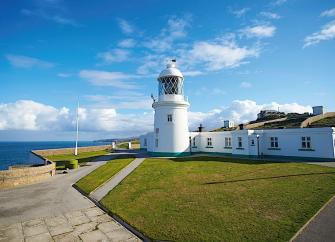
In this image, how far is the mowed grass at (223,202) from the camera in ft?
27.9

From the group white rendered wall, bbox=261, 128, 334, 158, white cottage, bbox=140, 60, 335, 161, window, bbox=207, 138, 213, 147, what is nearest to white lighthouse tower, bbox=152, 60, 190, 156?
white cottage, bbox=140, 60, 335, 161

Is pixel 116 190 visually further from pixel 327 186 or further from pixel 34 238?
pixel 327 186

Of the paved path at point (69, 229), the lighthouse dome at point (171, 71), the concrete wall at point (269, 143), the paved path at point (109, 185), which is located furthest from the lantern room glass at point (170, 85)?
the paved path at point (69, 229)

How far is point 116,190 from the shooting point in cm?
1488

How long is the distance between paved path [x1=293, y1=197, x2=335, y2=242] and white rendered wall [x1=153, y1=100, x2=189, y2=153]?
22.0 meters

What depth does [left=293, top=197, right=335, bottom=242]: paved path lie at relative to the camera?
7684mm

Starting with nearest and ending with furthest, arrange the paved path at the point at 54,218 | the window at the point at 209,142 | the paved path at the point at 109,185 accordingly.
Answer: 1. the paved path at the point at 54,218
2. the paved path at the point at 109,185
3. the window at the point at 209,142

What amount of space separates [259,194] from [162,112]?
20.3 m

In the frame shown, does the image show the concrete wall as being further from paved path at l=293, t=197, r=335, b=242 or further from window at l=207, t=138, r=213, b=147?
paved path at l=293, t=197, r=335, b=242

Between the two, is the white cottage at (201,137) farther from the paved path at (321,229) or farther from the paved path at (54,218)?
the paved path at (321,229)

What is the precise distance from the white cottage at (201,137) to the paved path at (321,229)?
16795mm

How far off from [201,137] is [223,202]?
24.1 m

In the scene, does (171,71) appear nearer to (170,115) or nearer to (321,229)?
(170,115)

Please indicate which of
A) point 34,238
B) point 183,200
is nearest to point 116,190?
point 183,200
